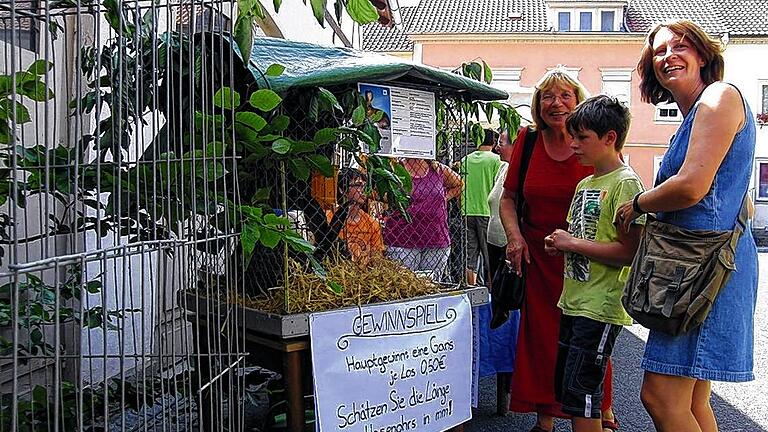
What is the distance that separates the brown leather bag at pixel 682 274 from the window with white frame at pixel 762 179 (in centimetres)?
2466

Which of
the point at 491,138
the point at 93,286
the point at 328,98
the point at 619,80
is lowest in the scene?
the point at 93,286

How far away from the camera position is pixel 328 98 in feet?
8.30

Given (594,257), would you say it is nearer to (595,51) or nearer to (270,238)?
(270,238)

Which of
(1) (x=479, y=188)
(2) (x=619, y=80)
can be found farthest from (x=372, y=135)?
(2) (x=619, y=80)

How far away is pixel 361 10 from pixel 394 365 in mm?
1448

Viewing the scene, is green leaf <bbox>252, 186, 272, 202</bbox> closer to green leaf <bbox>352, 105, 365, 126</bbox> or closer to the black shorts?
green leaf <bbox>352, 105, 365, 126</bbox>

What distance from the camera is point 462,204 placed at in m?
3.39

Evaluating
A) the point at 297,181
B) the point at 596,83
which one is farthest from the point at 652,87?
the point at 596,83

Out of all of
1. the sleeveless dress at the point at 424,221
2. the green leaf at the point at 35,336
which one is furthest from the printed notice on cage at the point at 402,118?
the green leaf at the point at 35,336

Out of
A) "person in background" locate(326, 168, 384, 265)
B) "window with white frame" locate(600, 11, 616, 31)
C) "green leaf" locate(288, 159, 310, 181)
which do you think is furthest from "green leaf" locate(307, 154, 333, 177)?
"window with white frame" locate(600, 11, 616, 31)

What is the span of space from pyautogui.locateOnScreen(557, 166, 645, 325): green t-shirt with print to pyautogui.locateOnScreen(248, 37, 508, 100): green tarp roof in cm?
64

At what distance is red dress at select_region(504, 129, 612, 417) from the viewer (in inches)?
126

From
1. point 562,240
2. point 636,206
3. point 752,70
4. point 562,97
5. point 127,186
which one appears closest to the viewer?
point 127,186

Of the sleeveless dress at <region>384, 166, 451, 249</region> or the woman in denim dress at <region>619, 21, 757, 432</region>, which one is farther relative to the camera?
the sleeveless dress at <region>384, 166, 451, 249</region>
